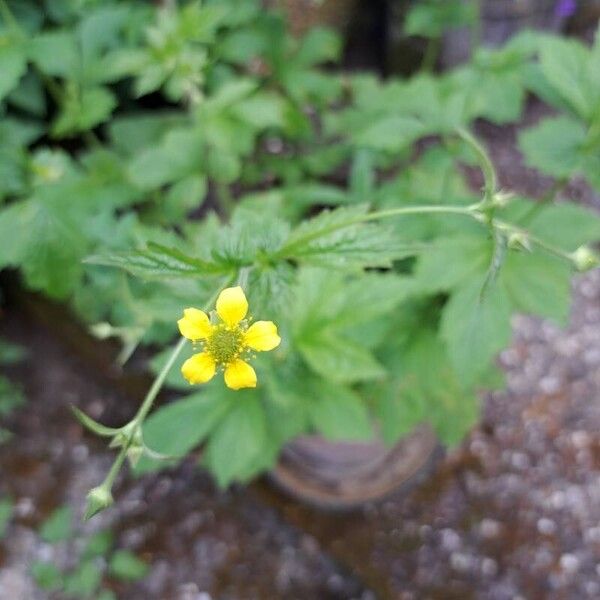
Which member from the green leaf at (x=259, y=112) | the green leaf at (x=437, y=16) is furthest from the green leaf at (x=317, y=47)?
the green leaf at (x=259, y=112)

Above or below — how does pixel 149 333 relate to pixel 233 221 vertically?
below

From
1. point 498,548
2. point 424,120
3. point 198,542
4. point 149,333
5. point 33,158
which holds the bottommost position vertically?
point 198,542

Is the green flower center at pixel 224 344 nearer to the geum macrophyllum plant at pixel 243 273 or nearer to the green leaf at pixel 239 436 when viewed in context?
the geum macrophyllum plant at pixel 243 273

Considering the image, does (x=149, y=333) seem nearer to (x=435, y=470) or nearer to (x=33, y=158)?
(x=33, y=158)

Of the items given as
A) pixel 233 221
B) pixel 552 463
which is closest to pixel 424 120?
pixel 233 221

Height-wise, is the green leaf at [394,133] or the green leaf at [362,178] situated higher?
the green leaf at [394,133]

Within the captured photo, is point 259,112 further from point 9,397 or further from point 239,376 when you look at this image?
point 9,397
